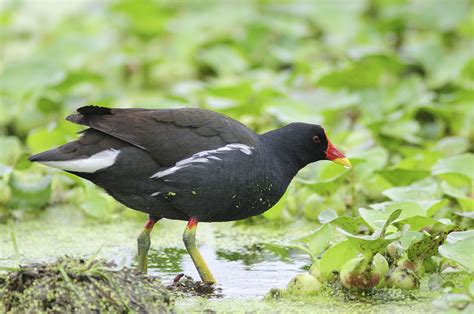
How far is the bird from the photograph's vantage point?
469 centimetres

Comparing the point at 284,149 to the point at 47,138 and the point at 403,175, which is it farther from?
the point at 47,138

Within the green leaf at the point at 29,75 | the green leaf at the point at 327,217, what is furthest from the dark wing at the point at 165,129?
the green leaf at the point at 29,75

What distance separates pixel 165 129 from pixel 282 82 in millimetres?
3293

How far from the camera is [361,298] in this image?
441 centimetres

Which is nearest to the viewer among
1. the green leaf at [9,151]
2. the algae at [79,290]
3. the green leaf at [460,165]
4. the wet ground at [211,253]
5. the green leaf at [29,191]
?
the algae at [79,290]

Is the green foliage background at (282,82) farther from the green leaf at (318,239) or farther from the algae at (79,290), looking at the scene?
the algae at (79,290)

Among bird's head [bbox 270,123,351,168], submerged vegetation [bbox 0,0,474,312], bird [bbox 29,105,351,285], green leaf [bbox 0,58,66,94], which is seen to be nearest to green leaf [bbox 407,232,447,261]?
submerged vegetation [bbox 0,0,474,312]

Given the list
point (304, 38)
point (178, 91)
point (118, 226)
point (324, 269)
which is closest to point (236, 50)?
point (304, 38)

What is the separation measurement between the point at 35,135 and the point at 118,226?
3.29 ft

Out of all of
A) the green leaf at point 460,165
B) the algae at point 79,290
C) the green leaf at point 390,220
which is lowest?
the algae at point 79,290

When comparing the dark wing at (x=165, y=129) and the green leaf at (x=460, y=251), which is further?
the dark wing at (x=165, y=129)

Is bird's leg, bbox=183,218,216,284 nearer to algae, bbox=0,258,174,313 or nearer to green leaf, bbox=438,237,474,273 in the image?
algae, bbox=0,258,174,313

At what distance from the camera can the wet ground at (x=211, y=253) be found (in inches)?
171

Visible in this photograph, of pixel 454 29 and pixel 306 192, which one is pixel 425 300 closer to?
pixel 306 192
